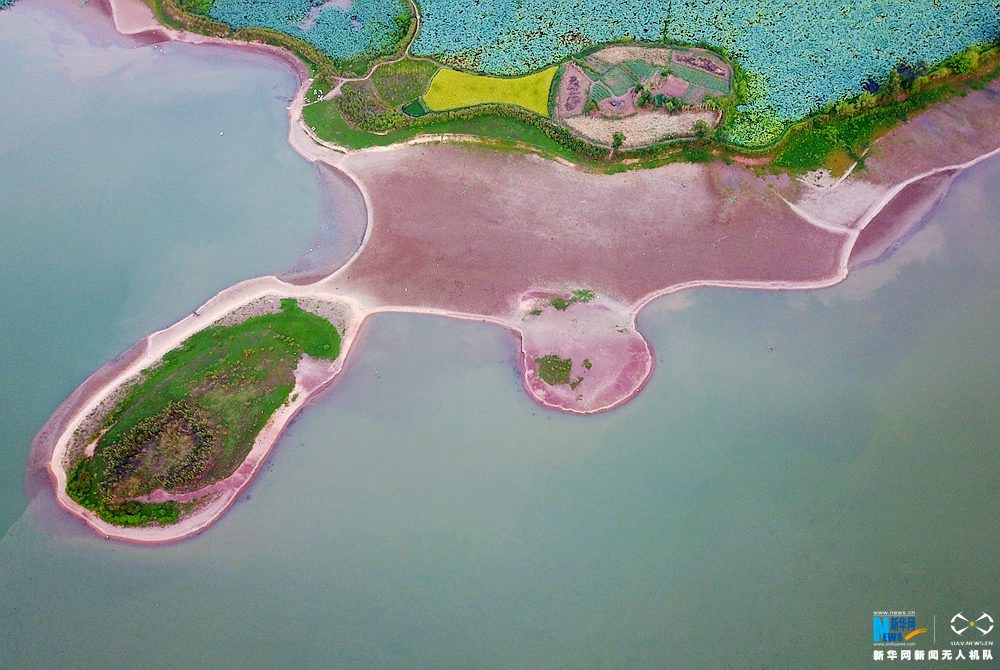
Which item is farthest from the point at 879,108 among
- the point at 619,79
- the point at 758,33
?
the point at 619,79

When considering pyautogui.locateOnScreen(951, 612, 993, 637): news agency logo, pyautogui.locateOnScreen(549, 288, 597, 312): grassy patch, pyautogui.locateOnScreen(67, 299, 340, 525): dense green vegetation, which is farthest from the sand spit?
pyautogui.locateOnScreen(951, 612, 993, 637): news agency logo

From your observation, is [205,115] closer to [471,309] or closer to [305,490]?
[471,309]

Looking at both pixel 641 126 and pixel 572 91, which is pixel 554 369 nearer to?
pixel 641 126

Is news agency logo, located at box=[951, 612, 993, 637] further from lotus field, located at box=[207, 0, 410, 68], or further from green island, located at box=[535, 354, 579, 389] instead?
lotus field, located at box=[207, 0, 410, 68]

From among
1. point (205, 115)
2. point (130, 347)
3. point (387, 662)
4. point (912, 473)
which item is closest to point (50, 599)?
point (130, 347)

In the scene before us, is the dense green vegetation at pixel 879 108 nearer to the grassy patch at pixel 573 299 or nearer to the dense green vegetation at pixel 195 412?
the grassy patch at pixel 573 299

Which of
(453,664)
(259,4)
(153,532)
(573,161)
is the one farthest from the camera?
(259,4)
